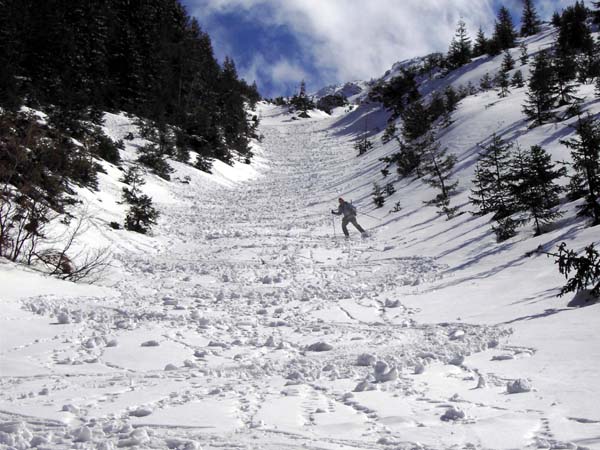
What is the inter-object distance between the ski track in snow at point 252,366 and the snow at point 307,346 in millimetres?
26

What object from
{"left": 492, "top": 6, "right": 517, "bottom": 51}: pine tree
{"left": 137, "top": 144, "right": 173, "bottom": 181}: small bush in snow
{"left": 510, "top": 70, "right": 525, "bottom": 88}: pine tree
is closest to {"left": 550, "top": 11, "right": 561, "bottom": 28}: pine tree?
{"left": 492, "top": 6, "right": 517, "bottom": 51}: pine tree

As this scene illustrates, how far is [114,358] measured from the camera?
612cm

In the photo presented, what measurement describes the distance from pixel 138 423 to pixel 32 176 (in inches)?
361

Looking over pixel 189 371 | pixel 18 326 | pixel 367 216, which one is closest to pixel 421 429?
pixel 189 371

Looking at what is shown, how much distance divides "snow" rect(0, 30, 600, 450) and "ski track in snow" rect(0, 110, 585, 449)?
0.08 feet

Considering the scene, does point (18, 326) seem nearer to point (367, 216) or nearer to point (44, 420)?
point (44, 420)

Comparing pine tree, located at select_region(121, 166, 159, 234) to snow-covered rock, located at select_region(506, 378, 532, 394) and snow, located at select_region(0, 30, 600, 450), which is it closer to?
snow, located at select_region(0, 30, 600, 450)

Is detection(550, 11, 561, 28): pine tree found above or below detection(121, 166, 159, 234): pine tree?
above

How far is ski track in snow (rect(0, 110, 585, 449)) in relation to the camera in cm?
381

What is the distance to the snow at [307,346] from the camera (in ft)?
12.7

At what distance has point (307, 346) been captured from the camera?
6.58 meters

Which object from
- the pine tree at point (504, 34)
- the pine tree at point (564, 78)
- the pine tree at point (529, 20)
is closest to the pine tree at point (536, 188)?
the pine tree at point (564, 78)

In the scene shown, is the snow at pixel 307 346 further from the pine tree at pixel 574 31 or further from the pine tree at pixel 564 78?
the pine tree at pixel 574 31

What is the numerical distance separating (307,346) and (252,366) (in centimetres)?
110
